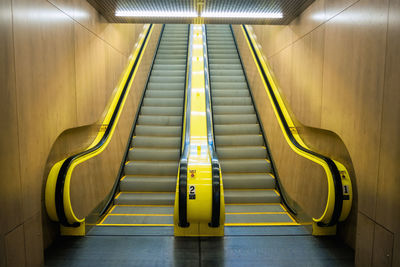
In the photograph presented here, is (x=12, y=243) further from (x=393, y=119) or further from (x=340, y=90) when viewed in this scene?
(x=340, y=90)

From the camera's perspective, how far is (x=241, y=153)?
18.0 ft

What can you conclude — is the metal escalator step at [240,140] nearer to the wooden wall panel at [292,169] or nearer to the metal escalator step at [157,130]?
the wooden wall panel at [292,169]

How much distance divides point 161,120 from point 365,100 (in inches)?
162

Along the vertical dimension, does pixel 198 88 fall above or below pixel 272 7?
below

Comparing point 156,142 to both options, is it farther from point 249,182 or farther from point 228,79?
point 228,79

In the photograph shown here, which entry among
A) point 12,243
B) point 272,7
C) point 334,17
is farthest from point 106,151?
point 334,17

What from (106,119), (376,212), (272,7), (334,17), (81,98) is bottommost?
(376,212)

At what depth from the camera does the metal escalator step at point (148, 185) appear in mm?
4871

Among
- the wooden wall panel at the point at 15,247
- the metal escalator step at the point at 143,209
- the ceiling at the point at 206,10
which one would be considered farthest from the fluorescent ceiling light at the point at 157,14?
the wooden wall panel at the point at 15,247

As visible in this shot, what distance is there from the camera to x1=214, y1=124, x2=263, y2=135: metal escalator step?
233 inches

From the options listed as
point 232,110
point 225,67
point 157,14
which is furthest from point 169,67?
point 157,14

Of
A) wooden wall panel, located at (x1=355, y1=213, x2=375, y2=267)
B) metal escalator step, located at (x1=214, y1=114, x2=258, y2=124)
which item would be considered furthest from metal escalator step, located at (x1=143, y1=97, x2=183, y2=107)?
wooden wall panel, located at (x1=355, y1=213, x2=375, y2=267)

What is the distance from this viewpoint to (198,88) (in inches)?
235

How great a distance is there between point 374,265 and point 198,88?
4235 mm
